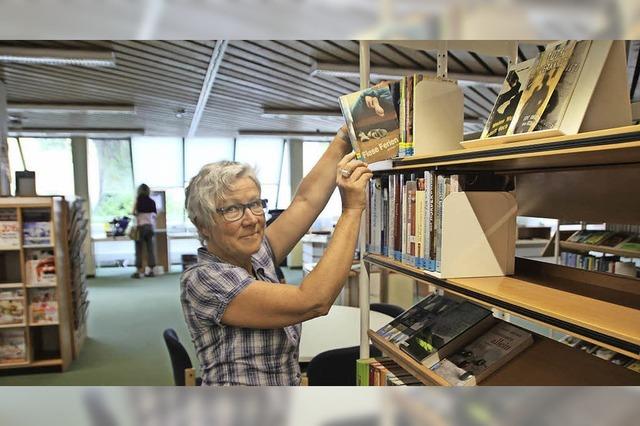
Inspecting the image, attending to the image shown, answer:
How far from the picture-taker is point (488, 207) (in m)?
1.64

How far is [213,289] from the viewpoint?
1438 millimetres

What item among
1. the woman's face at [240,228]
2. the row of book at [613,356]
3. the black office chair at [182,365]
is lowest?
the black office chair at [182,365]

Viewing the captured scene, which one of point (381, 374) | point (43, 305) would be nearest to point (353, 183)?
point (381, 374)

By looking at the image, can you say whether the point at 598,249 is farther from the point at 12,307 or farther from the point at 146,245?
the point at 146,245

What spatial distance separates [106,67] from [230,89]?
5.33 ft

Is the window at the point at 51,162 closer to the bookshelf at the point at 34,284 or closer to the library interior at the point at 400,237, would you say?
the library interior at the point at 400,237

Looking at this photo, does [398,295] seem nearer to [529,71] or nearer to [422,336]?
[422,336]

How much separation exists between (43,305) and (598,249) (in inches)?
231

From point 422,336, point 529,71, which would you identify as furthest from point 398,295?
point 529,71

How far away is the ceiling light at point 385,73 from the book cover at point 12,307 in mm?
3953

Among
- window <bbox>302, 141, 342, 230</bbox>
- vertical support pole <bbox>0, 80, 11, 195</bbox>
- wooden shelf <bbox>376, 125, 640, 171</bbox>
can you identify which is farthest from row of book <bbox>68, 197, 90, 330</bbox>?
window <bbox>302, 141, 342, 230</bbox>

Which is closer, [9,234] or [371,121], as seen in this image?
[371,121]

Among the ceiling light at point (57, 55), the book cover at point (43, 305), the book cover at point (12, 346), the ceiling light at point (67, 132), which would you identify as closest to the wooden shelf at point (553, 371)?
the ceiling light at point (57, 55)

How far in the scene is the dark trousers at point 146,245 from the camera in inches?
361
